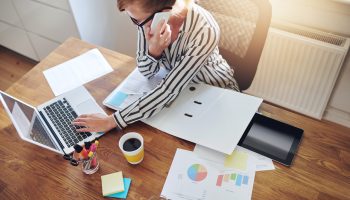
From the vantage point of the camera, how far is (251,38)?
1.27 meters

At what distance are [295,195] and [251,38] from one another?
61 centimetres

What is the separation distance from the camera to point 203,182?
1.02 metres

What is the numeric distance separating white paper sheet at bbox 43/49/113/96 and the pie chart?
633 millimetres

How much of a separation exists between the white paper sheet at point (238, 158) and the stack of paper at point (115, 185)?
0.85ft

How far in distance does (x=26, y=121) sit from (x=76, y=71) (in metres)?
0.38

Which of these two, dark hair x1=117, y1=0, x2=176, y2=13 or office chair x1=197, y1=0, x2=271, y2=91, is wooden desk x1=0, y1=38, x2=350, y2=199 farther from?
dark hair x1=117, y1=0, x2=176, y2=13

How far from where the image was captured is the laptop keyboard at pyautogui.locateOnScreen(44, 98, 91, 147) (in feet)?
3.88

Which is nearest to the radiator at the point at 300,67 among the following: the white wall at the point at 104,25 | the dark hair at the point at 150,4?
the dark hair at the point at 150,4

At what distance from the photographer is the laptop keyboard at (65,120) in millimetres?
1183

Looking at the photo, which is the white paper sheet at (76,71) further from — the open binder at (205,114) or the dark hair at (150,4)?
the dark hair at (150,4)

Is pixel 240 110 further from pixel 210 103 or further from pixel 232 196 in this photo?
pixel 232 196

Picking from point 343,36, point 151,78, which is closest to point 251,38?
point 151,78

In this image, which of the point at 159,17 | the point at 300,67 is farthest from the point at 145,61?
the point at 300,67

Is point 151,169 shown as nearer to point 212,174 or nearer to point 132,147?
point 132,147
